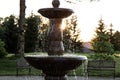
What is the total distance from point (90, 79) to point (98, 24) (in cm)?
6833

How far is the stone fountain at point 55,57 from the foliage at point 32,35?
124 feet

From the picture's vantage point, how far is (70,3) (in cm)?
3184

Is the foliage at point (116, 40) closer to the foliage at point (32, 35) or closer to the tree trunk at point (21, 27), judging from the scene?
the foliage at point (32, 35)

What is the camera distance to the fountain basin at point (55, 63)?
1074 cm

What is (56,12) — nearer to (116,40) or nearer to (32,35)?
(32,35)

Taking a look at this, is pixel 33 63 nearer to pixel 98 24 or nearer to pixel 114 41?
pixel 114 41

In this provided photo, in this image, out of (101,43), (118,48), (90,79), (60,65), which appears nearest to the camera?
(60,65)

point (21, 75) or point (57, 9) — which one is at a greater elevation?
point (57, 9)

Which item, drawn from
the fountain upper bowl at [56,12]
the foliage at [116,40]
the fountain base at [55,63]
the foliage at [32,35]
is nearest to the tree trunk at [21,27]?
the fountain upper bowl at [56,12]

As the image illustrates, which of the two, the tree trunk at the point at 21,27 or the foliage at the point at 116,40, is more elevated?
the tree trunk at the point at 21,27

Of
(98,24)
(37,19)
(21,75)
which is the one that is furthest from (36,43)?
(98,24)

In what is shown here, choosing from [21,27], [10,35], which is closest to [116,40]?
[10,35]

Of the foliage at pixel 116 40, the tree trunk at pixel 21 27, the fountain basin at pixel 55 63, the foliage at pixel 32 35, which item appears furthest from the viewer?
the foliage at pixel 116 40

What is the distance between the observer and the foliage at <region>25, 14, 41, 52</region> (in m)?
50.1
